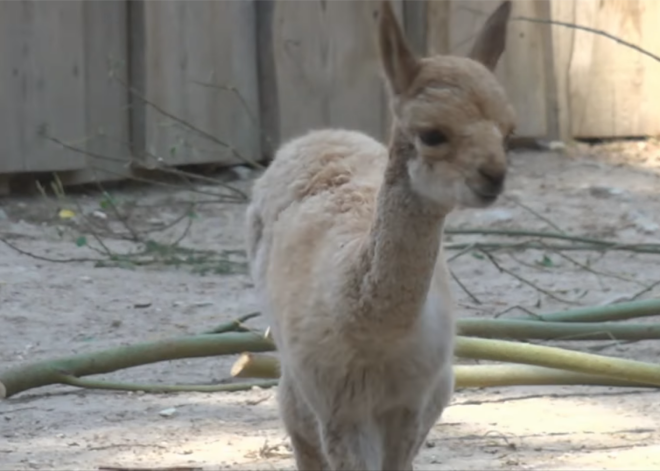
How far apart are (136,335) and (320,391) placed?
9.60 ft

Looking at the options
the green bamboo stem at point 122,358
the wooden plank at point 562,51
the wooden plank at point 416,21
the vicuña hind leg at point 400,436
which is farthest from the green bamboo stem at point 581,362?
the wooden plank at point 562,51

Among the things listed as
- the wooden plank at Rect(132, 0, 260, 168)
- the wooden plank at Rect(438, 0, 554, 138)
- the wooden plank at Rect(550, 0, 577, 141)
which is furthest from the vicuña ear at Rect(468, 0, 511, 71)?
the wooden plank at Rect(550, 0, 577, 141)

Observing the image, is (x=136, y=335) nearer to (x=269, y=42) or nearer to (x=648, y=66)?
(x=269, y=42)

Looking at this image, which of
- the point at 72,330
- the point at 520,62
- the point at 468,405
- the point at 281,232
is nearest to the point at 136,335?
the point at 72,330

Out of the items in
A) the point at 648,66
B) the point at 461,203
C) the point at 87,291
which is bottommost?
the point at 87,291

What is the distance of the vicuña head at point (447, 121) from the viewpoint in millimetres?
3180

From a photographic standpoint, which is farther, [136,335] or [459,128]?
[136,335]

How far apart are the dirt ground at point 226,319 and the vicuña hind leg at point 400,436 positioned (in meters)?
0.73

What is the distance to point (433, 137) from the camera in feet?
10.8

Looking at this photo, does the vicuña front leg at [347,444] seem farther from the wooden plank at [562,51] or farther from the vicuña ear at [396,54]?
the wooden plank at [562,51]

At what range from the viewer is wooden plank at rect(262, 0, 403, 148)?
33.4ft

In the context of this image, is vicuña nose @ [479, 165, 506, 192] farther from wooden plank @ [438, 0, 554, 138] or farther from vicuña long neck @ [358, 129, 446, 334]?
wooden plank @ [438, 0, 554, 138]

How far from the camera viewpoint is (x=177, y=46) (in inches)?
382

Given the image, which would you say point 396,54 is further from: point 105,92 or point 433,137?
point 105,92
